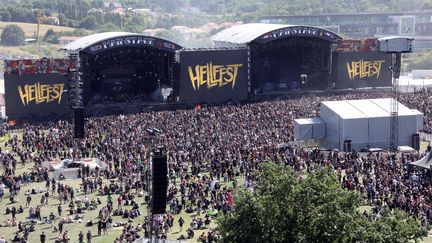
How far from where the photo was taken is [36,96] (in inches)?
2307

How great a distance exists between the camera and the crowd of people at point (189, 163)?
33.3m

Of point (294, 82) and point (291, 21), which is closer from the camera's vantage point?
point (294, 82)

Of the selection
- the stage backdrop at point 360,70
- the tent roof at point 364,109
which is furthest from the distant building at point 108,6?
the tent roof at point 364,109

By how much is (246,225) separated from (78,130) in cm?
2324

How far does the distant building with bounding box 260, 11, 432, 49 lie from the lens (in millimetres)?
123000

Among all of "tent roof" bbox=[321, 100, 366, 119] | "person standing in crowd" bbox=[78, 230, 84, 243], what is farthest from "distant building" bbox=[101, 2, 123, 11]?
"person standing in crowd" bbox=[78, 230, 84, 243]

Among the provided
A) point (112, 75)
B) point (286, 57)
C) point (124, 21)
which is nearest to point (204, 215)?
point (112, 75)

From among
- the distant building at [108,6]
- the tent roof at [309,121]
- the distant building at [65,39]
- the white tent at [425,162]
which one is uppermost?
the distant building at [108,6]

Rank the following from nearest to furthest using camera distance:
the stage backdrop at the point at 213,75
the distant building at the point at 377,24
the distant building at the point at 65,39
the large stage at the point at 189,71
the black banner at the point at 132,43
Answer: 1. the large stage at the point at 189,71
2. the black banner at the point at 132,43
3. the stage backdrop at the point at 213,75
4. the distant building at the point at 377,24
5. the distant building at the point at 65,39

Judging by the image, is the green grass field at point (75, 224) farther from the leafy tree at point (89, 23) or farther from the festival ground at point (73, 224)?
the leafy tree at point (89, 23)

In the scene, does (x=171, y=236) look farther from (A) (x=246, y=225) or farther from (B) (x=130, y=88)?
(B) (x=130, y=88)

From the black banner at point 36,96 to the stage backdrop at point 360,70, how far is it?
22.7 m

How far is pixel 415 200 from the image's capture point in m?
32.3

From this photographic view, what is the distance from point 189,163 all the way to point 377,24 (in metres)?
88.5
